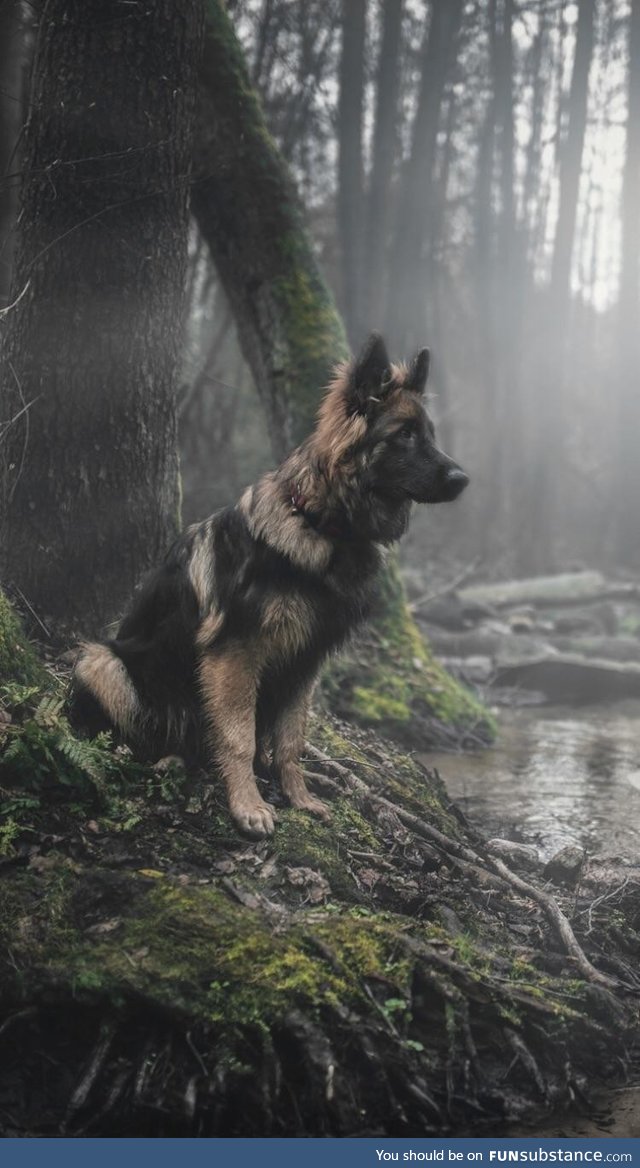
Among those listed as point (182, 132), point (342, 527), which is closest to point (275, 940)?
point (342, 527)

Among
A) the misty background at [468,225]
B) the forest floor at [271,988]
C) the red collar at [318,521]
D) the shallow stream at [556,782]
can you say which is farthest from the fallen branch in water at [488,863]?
the misty background at [468,225]

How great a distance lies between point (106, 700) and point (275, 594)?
1.05m

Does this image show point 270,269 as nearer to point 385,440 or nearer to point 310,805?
point 385,440

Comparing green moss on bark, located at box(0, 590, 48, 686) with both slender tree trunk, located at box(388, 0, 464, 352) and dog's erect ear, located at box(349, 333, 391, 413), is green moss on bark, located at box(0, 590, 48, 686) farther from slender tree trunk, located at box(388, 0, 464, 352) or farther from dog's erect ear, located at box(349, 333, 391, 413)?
slender tree trunk, located at box(388, 0, 464, 352)

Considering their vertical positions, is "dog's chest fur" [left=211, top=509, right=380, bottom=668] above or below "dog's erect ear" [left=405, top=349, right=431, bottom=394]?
below

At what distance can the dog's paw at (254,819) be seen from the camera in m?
4.23

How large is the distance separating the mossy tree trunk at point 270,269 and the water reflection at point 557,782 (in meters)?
0.66

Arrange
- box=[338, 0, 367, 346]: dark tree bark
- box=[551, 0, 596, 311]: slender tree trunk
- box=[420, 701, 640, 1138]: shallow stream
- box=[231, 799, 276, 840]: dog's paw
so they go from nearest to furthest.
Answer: box=[231, 799, 276, 840]: dog's paw, box=[420, 701, 640, 1138]: shallow stream, box=[338, 0, 367, 346]: dark tree bark, box=[551, 0, 596, 311]: slender tree trunk

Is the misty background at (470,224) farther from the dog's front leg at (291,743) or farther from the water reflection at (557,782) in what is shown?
the dog's front leg at (291,743)

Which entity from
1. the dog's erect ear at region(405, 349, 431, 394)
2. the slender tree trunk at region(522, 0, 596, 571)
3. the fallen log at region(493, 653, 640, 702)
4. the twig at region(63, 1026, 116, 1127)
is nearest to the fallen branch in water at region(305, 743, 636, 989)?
the twig at region(63, 1026, 116, 1127)

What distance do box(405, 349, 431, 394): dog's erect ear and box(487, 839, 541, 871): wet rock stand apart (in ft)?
8.32

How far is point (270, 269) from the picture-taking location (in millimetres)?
8047

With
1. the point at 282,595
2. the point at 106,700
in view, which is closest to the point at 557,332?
the point at 282,595

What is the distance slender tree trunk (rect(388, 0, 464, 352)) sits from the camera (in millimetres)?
18969
